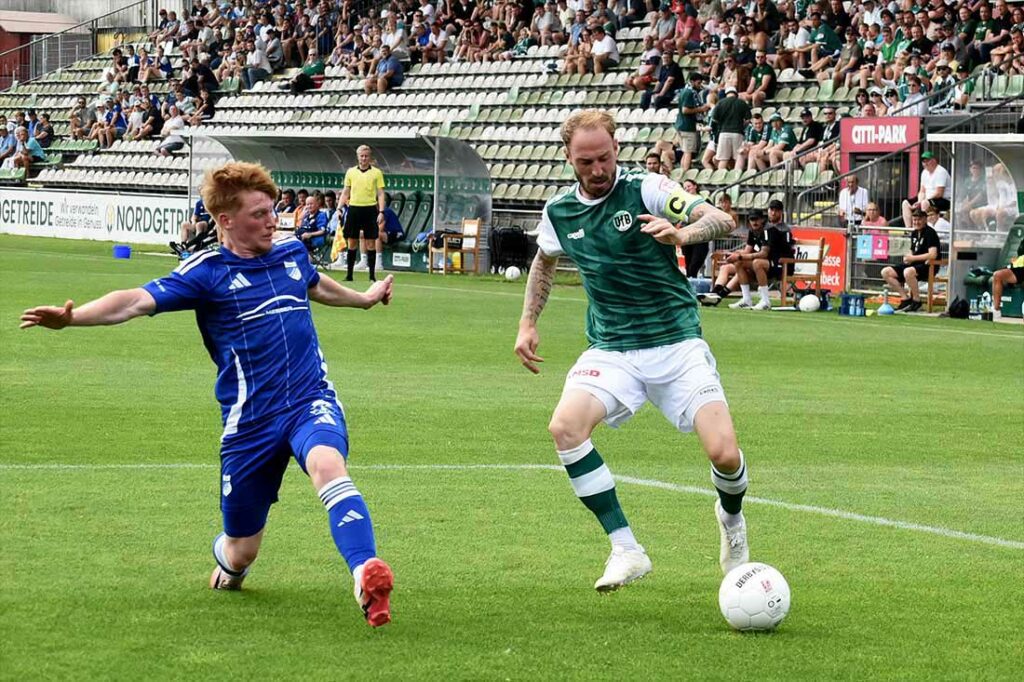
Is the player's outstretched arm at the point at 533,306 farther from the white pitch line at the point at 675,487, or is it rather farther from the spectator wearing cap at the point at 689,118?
the spectator wearing cap at the point at 689,118

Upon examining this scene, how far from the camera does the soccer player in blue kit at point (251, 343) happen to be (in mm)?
6086

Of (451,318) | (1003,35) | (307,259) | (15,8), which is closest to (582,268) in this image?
(307,259)

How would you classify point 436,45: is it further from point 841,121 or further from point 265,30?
point 841,121

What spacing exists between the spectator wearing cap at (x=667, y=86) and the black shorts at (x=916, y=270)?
981 centimetres

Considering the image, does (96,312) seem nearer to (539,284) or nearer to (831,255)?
(539,284)

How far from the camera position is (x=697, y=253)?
26797 mm

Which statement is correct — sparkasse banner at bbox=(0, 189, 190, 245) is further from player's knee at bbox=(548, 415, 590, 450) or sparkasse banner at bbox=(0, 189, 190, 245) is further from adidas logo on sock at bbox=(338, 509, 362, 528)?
adidas logo on sock at bbox=(338, 509, 362, 528)

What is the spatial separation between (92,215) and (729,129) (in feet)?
65.0

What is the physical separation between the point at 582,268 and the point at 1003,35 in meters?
22.3

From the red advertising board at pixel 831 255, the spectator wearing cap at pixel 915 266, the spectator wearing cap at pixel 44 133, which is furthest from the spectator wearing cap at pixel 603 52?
the spectator wearing cap at pixel 44 133

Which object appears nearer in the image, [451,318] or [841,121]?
[451,318]

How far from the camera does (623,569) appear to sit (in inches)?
251

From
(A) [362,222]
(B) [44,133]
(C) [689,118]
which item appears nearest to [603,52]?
(C) [689,118]

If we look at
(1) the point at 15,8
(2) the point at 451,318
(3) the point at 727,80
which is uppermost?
(1) the point at 15,8
